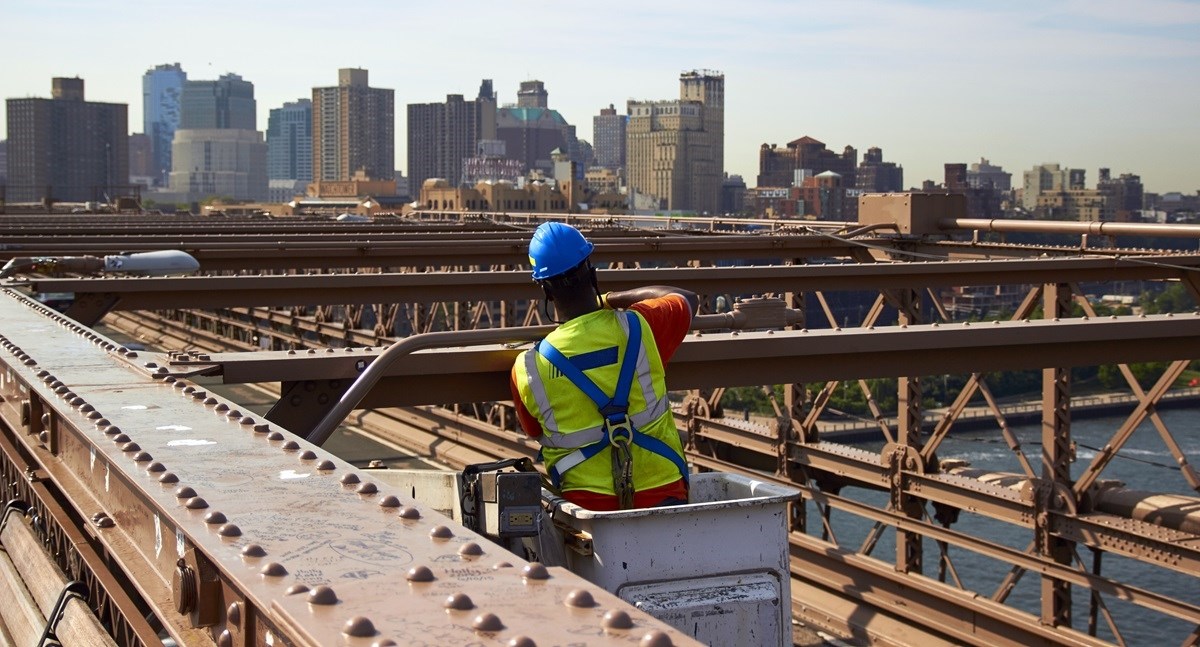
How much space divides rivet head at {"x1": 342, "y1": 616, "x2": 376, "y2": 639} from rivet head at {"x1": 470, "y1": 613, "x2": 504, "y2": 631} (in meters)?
0.19

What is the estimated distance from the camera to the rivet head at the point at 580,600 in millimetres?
2842

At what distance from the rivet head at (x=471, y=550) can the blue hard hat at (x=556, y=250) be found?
90.3 inches

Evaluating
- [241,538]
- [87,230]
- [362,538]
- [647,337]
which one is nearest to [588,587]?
[362,538]

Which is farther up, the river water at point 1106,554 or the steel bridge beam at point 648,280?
the steel bridge beam at point 648,280

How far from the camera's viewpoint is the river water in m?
37.1

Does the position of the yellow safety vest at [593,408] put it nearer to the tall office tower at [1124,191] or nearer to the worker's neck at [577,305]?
the worker's neck at [577,305]

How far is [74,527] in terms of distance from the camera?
575 cm

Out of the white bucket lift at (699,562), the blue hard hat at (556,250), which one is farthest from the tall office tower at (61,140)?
the white bucket lift at (699,562)

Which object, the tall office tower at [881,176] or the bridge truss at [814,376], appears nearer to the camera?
the bridge truss at [814,376]

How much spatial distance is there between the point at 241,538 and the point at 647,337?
2.26 metres

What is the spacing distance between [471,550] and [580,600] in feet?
1.48

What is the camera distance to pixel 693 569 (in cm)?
444

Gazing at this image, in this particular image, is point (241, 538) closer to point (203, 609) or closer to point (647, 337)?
point (203, 609)

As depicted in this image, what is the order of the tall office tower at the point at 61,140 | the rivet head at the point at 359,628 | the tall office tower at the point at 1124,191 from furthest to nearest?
1. the tall office tower at the point at 61,140
2. the tall office tower at the point at 1124,191
3. the rivet head at the point at 359,628
